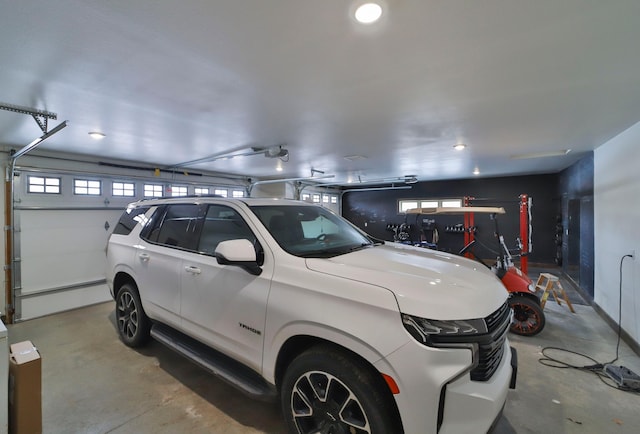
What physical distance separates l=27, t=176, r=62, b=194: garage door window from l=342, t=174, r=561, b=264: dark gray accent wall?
805cm

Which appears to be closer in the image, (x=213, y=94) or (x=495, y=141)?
(x=213, y=94)

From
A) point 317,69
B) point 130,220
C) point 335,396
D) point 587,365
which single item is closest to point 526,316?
point 587,365

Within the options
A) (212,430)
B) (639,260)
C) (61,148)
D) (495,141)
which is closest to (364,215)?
(495,141)

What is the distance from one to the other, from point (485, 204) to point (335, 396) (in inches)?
379

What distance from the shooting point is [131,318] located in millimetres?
3211

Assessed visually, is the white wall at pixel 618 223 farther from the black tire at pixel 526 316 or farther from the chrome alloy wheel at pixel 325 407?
the chrome alloy wheel at pixel 325 407

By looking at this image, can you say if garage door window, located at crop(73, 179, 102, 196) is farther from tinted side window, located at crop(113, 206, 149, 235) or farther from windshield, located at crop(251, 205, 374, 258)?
windshield, located at crop(251, 205, 374, 258)

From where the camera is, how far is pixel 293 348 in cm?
176

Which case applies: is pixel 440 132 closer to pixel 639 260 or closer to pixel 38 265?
pixel 639 260

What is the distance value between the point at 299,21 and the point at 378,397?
205cm

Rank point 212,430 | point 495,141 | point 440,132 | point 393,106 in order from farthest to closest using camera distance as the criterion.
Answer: point 495,141 → point 440,132 → point 393,106 → point 212,430

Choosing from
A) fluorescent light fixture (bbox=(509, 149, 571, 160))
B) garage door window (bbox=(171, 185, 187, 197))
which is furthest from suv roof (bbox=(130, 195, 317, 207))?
fluorescent light fixture (bbox=(509, 149, 571, 160))

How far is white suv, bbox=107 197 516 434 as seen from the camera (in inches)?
51.4

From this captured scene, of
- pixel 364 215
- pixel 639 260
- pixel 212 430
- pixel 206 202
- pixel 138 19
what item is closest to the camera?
pixel 138 19
